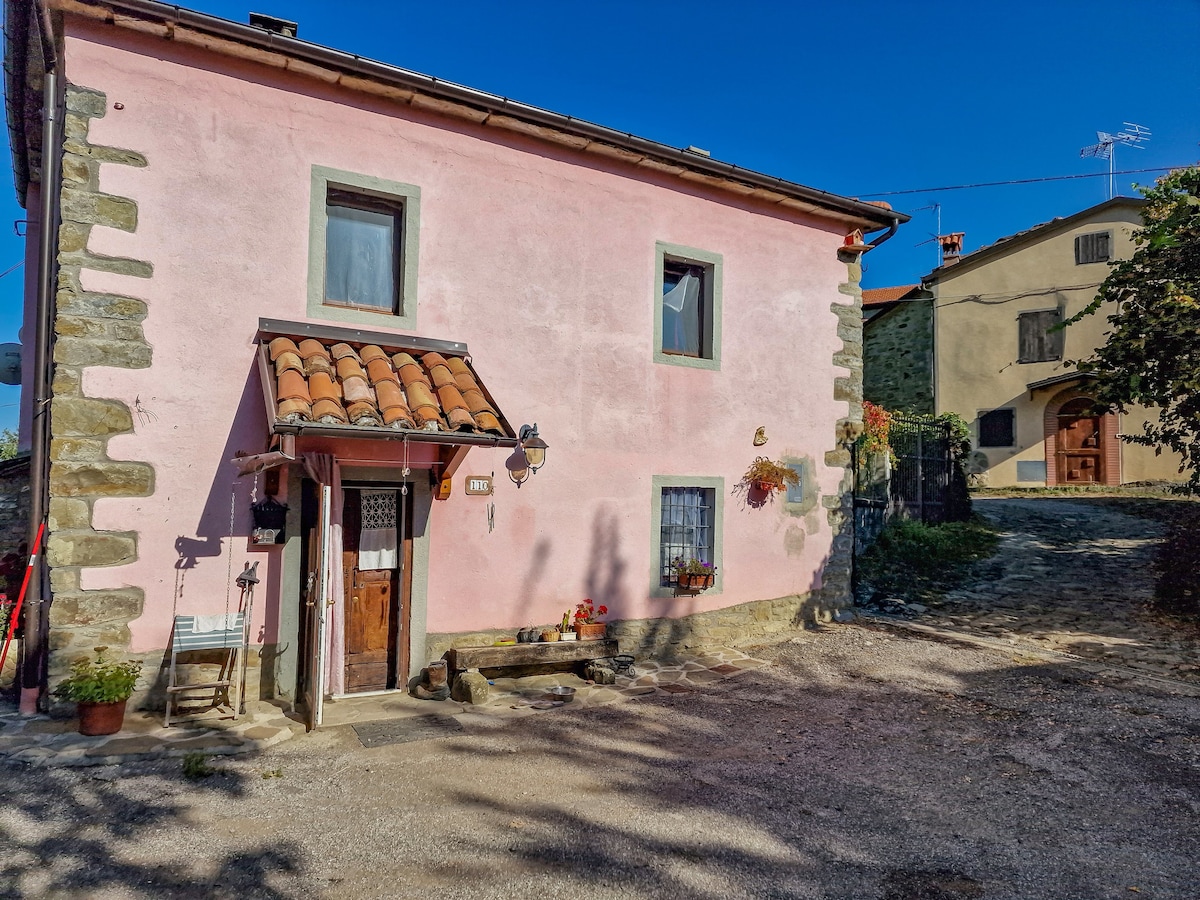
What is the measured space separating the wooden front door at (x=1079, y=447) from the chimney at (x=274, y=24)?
1972cm

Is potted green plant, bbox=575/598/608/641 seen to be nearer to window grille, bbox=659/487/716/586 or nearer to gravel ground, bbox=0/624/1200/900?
window grille, bbox=659/487/716/586

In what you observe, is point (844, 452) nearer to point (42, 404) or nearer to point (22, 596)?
point (42, 404)

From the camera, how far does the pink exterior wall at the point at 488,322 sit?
5992 millimetres

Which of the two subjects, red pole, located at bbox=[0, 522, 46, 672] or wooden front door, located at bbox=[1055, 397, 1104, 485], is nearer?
red pole, located at bbox=[0, 522, 46, 672]

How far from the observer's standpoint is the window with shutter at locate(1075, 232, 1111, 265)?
18734 millimetres

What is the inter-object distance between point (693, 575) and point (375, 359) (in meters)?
4.21

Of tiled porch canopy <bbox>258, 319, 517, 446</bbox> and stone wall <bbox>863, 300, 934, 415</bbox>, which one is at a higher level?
stone wall <bbox>863, 300, 934, 415</bbox>

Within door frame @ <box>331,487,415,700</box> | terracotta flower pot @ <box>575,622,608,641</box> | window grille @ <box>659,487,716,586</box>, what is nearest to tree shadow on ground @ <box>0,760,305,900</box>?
door frame @ <box>331,487,415,700</box>

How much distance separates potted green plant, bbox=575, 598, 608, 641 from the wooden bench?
13cm

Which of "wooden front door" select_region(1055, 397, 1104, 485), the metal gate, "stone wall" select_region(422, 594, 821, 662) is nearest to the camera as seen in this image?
"stone wall" select_region(422, 594, 821, 662)

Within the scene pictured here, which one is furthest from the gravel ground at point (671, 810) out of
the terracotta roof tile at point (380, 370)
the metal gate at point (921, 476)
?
the metal gate at point (921, 476)

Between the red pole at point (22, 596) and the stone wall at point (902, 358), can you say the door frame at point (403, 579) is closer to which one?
the red pole at point (22, 596)

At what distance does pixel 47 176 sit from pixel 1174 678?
37.9 feet

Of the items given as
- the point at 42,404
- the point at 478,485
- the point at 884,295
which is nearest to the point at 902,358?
the point at 884,295
